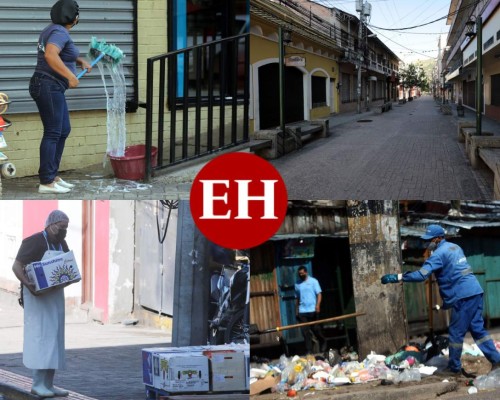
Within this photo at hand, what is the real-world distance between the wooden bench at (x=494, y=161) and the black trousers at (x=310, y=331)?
174cm

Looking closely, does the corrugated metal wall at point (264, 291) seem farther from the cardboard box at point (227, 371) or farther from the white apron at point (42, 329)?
the white apron at point (42, 329)

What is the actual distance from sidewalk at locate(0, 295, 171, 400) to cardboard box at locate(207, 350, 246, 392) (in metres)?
0.71

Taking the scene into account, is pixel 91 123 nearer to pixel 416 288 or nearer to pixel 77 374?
pixel 77 374

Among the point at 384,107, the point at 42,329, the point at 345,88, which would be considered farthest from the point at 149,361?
the point at 384,107

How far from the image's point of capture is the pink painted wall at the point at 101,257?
7121 mm

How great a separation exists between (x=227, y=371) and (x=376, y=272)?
5.67 ft

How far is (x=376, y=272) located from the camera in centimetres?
560

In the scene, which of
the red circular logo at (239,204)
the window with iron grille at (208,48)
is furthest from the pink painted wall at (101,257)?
the red circular logo at (239,204)

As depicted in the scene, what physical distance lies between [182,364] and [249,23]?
11.1ft

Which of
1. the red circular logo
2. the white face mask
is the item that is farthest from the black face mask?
the white face mask

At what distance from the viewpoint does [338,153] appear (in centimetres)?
795

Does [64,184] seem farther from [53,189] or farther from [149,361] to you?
[149,361]

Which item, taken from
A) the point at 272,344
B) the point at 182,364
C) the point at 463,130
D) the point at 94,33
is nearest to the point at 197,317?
the point at 182,364

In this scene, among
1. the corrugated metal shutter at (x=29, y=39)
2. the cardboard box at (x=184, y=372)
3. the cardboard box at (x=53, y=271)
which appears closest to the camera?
the cardboard box at (x=184, y=372)
